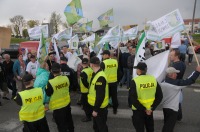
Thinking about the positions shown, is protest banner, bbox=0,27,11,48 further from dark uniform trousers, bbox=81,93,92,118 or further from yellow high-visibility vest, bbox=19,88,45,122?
yellow high-visibility vest, bbox=19,88,45,122

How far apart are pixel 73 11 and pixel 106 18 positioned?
228 centimetres

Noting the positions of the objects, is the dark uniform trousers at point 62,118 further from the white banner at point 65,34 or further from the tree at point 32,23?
the tree at point 32,23

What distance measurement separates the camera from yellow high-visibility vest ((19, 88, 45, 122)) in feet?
13.7

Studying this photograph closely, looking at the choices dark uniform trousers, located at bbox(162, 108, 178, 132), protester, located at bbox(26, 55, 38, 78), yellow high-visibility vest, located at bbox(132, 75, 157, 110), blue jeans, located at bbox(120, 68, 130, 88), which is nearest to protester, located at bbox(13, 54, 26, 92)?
protester, located at bbox(26, 55, 38, 78)

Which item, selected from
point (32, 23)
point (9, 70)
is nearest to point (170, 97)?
point (9, 70)

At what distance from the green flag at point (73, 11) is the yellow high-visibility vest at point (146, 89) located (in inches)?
255

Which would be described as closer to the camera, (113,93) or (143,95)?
(143,95)

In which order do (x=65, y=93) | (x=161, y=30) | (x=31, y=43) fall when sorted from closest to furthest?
(x=65, y=93) < (x=161, y=30) < (x=31, y=43)

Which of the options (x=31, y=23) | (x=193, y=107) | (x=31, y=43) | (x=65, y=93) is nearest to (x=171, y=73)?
(x=65, y=93)

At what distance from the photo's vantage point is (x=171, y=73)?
4.72 meters

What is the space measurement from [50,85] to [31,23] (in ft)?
209

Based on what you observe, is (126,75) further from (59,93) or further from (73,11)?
(59,93)

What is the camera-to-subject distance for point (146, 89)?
430 cm

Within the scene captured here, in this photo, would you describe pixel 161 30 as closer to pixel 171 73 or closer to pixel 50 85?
pixel 171 73
